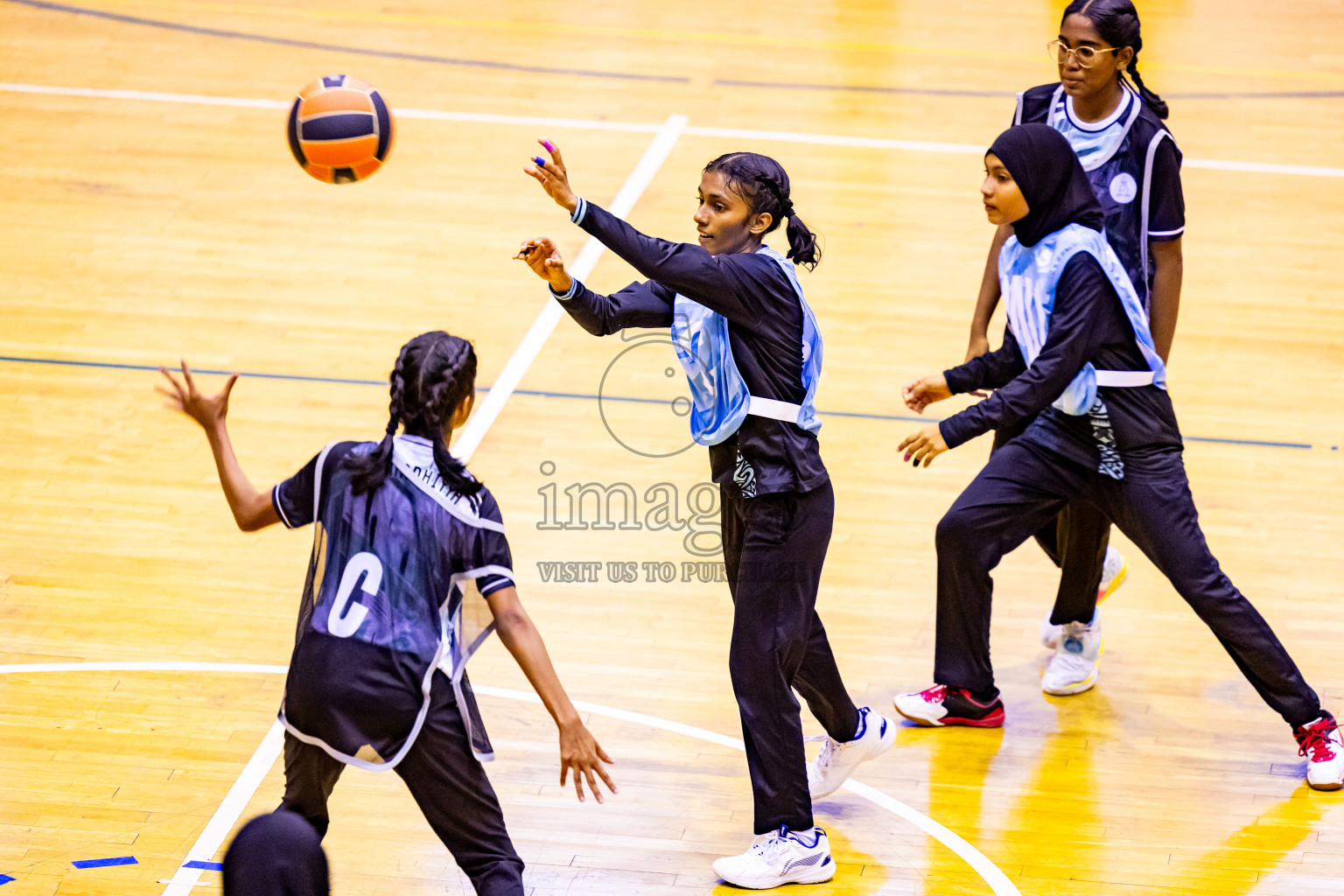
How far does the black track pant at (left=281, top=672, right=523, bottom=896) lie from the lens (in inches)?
161

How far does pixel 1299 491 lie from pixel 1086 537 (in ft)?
6.42

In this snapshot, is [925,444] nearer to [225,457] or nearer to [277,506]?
[277,506]

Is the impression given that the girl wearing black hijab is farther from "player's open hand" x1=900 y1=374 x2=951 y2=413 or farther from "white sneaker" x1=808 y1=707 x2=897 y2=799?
"white sneaker" x1=808 y1=707 x2=897 y2=799

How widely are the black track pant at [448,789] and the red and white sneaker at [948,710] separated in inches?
81.7

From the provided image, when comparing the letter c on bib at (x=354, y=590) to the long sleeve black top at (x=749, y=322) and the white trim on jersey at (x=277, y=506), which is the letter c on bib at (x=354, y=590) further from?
the long sleeve black top at (x=749, y=322)

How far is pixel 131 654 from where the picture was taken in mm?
6113

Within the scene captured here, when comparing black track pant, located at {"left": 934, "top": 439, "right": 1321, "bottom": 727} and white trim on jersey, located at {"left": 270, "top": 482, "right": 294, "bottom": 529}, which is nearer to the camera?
white trim on jersey, located at {"left": 270, "top": 482, "right": 294, "bottom": 529}

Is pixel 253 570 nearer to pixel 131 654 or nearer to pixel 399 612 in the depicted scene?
pixel 131 654

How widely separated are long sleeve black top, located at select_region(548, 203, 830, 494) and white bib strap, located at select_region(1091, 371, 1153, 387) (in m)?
1.06

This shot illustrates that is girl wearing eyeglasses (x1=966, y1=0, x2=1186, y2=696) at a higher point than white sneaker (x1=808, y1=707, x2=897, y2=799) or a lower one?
higher

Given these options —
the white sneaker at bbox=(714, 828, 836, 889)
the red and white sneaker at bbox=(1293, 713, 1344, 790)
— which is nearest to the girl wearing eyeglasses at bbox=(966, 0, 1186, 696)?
the red and white sneaker at bbox=(1293, 713, 1344, 790)

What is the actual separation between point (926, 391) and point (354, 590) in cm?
217

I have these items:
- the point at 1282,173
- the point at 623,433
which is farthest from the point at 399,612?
the point at 1282,173

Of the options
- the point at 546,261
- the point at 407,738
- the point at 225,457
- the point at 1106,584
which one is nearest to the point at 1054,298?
the point at 1106,584
